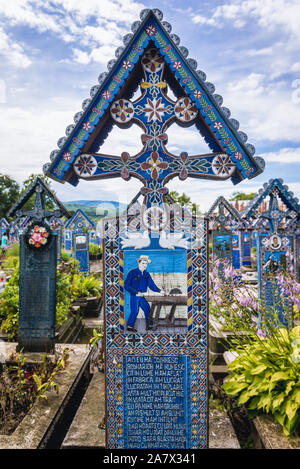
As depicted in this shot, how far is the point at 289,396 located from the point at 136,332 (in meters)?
1.70

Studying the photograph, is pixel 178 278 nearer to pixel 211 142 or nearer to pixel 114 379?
pixel 114 379

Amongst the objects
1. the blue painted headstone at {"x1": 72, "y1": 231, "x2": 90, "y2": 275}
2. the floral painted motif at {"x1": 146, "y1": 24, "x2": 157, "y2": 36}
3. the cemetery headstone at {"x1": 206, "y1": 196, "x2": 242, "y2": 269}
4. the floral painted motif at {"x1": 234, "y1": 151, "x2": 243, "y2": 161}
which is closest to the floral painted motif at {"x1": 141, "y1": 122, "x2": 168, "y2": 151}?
the floral painted motif at {"x1": 234, "y1": 151, "x2": 243, "y2": 161}

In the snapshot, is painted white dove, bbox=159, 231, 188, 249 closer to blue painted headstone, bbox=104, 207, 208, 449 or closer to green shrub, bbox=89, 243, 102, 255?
blue painted headstone, bbox=104, 207, 208, 449

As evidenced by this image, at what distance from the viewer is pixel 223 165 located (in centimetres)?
311

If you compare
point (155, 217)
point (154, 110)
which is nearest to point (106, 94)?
point (154, 110)

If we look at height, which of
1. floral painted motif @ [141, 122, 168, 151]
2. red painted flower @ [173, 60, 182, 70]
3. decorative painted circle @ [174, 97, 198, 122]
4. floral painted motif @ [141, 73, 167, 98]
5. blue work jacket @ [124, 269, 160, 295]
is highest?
red painted flower @ [173, 60, 182, 70]

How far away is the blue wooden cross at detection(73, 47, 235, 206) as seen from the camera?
3.11 meters

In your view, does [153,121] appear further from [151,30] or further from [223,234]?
[223,234]

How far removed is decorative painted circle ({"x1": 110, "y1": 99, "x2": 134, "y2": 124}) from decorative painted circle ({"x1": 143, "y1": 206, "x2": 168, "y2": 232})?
0.97 metres

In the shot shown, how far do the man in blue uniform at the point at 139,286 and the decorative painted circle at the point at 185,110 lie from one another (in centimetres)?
149

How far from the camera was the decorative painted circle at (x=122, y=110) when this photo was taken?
3113 mm

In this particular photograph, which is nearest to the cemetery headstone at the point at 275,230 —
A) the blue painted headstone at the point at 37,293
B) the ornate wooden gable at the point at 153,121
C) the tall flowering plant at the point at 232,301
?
the tall flowering plant at the point at 232,301

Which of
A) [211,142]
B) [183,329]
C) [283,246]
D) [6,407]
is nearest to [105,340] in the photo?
[183,329]

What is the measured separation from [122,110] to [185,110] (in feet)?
2.12
